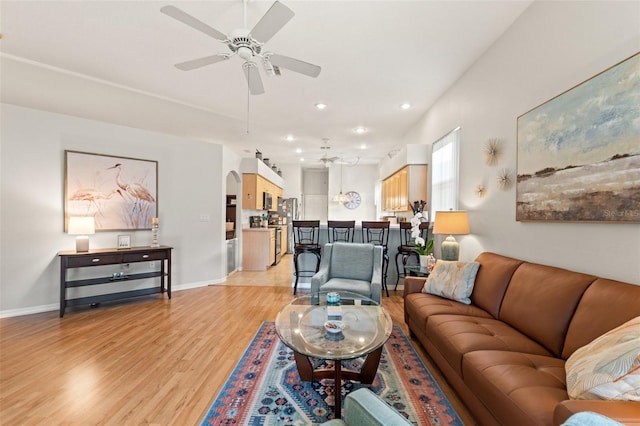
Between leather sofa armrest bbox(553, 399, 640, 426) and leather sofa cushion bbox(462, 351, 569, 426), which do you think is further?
leather sofa cushion bbox(462, 351, 569, 426)

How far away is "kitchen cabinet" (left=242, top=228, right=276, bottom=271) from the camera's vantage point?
6.77 metres

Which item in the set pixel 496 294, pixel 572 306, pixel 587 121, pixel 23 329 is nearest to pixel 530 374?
pixel 572 306

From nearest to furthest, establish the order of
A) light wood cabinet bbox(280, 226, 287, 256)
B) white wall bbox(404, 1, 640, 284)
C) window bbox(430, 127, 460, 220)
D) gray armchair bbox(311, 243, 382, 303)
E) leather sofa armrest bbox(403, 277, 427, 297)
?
1. white wall bbox(404, 1, 640, 284)
2. leather sofa armrest bbox(403, 277, 427, 297)
3. gray armchair bbox(311, 243, 382, 303)
4. window bbox(430, 127, 460, 220)
5. light wood cabinet bbox(280, 226, 287, 256)

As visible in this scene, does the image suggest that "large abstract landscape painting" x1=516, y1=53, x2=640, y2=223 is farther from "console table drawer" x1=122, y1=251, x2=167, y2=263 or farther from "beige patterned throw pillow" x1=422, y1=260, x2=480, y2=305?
"console table drawer" x1=122, y1=251, x2=167, y2=263

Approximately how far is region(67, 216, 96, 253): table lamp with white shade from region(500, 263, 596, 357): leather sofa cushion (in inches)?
196

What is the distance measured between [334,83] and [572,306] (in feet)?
11.0

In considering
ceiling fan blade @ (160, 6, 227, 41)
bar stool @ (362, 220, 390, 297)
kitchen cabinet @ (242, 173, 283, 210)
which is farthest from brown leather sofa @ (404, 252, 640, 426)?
kitchen cabinet @ (242, 173, 283, 210)

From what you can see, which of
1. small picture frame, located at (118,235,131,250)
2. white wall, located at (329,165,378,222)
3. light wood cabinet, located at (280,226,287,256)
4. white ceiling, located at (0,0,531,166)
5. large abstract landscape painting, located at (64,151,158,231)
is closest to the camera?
white ceiling, located at (0,0,531,166)

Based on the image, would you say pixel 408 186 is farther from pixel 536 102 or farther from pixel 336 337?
pixel 336 337

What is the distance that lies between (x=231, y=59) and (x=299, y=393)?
11.1 feet

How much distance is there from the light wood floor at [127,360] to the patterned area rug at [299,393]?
0.11 metres

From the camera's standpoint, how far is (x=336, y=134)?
20.0 ft

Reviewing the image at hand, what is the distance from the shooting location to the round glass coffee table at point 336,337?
5.98ft

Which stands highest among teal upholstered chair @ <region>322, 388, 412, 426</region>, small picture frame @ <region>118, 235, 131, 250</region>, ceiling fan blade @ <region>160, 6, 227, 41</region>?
ceiling fan blade @ <region>160, 6, 227, 41</region>
